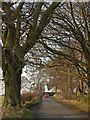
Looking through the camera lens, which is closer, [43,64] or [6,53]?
[6,53]

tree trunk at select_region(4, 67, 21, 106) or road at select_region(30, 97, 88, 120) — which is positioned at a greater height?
tree trunk at select_region(4, 67, 21, 106)

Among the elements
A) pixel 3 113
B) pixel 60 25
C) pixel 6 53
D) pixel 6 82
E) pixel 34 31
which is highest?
pixel 60 25

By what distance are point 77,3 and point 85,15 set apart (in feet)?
3.73

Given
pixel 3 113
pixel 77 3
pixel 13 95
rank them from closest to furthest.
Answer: pixel 3 113
pixel 13 95
pixel 77 3

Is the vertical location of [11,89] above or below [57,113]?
above

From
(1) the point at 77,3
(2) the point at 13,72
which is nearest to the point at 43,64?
(2) the point at 13,72

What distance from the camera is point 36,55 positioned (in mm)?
15047

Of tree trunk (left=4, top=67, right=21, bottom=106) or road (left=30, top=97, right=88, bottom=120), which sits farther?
tree trunk (left=4, top=67, right=21, bottom=106)

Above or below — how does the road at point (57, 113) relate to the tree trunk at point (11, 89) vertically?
below

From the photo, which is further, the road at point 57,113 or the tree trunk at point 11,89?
the tree trunk at point 11,89

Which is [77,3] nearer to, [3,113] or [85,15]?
[85,15]

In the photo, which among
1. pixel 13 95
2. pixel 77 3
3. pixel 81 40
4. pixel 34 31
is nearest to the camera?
pixel 34 31

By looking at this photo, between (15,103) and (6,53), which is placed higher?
(6,53)

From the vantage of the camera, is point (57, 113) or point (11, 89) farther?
point (57, 113)
